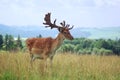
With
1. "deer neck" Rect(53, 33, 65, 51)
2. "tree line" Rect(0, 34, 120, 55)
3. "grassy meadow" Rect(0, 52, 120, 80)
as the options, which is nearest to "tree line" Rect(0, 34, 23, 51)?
"tree line" Rect(0, 34, 120, 55)

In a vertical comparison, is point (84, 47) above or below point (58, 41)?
below

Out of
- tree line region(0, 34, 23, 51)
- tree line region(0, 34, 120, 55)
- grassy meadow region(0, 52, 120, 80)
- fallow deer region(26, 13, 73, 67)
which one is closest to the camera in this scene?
grassy meadow region(0, 52, 120, 80)

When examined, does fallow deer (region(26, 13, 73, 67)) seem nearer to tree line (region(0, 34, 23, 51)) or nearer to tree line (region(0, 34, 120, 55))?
tree line (region(0, 34, 23, 51))

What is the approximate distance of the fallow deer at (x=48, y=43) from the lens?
481 inches

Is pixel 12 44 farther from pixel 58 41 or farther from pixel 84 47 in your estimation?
pixel 58 41

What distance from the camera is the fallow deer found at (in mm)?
12227

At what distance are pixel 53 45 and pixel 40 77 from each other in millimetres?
3098

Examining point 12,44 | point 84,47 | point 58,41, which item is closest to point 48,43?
point 58,41

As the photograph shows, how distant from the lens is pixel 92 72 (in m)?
10.6

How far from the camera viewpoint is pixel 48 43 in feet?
40.9

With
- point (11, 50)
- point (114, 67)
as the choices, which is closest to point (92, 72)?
point (114, 67)

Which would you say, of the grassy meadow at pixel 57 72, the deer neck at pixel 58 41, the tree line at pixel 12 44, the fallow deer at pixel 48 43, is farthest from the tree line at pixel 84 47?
the grassy meadow at pixel 57 72

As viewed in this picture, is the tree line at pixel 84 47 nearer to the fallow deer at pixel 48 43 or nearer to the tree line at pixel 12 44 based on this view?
the tree line at pixel 12 44

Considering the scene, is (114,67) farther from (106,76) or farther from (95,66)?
(106,76)
